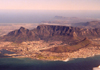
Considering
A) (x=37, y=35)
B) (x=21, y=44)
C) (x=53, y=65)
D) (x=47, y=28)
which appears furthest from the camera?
(x=47, y=28)

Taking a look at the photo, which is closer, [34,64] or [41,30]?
[34,64]

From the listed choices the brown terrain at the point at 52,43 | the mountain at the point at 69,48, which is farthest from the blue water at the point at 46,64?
the mountain at the point at 69,48

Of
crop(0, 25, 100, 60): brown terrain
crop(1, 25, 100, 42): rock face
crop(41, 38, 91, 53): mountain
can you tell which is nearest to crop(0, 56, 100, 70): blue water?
crop(0, 25, 100, 60): brown terrain

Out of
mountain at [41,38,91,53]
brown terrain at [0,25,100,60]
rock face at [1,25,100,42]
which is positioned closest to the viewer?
brown terrain at [0,25,100,60]

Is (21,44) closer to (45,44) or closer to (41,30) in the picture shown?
(45,44)

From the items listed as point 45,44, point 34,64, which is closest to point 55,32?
point 45,44

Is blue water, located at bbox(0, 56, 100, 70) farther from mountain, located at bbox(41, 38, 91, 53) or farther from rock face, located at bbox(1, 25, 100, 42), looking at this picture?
rock face, located at bbox(1, 25, 100, 42)
